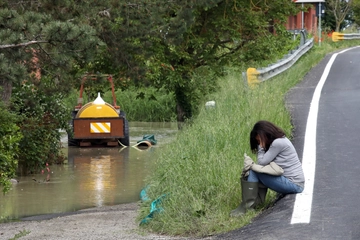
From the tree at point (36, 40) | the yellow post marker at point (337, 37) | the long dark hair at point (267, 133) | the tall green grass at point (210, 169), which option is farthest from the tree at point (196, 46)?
the yellow post marker at point (337, 37)

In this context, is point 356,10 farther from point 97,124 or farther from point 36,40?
point 36,40

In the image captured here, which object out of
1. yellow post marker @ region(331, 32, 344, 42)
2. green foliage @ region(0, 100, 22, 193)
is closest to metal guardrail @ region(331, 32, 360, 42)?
yellow post marker @ region(331, 32, 344, 42)

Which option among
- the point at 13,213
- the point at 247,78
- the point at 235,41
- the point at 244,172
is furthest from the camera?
the point at 235,41

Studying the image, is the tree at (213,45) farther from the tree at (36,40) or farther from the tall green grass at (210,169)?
the tree at (36,40)

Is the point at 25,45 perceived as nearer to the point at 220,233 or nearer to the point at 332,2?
the point at 220,233

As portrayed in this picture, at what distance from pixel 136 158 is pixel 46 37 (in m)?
10.2

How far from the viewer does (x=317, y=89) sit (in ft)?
64.5

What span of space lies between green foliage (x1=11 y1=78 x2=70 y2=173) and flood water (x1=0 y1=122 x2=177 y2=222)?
403 mm

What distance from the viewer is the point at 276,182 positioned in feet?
29.2

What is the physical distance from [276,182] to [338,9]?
2177 inches

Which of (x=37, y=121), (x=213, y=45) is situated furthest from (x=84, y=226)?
(x=213, y=45)

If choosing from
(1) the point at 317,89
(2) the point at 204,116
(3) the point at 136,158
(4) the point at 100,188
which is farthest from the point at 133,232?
(3) the point at 136,158

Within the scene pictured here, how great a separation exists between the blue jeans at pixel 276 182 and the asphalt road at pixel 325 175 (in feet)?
0.33

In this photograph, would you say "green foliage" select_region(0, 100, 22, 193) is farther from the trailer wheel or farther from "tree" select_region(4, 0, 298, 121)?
the trailer wheel
